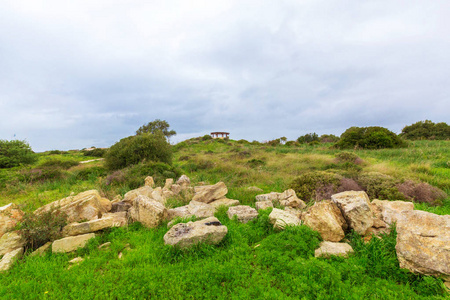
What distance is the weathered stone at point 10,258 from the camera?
400cm

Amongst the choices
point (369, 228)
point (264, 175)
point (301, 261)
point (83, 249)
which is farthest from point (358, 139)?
point (83, 249)

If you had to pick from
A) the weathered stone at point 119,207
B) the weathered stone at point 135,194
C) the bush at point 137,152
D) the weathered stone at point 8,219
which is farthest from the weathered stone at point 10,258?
the bush at point 137,152

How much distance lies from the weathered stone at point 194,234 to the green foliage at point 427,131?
134ft

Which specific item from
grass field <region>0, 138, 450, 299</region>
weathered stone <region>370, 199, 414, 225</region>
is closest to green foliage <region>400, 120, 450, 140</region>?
weathered stone <region>370, 199, 414, 225</region>

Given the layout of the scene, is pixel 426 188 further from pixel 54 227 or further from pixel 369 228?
pixel 54 227

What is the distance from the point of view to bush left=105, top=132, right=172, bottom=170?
46.4ft

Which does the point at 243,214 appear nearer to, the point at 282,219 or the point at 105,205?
the point at 282,219

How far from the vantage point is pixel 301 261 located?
11.8 ft

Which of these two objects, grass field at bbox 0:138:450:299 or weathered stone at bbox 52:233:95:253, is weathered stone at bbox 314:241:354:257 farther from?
weathered stone at bbox 52:233:95:253

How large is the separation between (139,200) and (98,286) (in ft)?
8.37

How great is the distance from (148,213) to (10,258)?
2.78 m

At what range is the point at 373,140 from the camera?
946 inches

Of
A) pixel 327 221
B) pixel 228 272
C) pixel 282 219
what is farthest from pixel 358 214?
pixel 228 272

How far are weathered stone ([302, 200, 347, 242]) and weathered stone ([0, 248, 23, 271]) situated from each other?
6.40 metres
